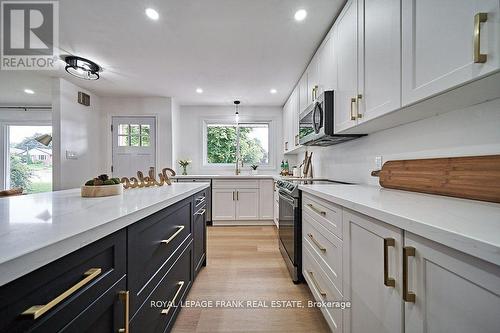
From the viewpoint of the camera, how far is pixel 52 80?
323cm

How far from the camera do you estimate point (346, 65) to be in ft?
5.29

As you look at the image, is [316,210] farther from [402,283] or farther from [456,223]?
[456,223]

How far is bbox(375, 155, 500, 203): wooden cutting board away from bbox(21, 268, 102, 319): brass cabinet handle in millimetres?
1369

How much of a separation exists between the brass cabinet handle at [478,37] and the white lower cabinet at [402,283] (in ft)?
2.07

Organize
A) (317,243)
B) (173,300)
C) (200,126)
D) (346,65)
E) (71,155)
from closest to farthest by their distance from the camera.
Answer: (173,300)
(317,243)
(346,65)
(71,155)
(200,126)

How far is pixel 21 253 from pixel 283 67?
2975 millimetres

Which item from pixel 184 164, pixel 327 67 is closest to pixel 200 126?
pixel 184 164

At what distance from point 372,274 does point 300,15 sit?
2056 millimetres

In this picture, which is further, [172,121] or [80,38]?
[172,121]

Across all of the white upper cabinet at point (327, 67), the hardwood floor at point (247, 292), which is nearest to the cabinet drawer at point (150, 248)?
the hardwood floor at point (247, 292)

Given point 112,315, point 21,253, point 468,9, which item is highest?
point 468,9

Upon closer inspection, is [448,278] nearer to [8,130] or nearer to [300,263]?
[300,263]

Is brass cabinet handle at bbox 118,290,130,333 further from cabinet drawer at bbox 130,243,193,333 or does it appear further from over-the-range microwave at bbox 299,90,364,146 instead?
over-the-range microwave at bbox 299,90,364,146

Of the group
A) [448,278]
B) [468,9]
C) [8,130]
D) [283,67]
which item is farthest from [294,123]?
[8,130]
